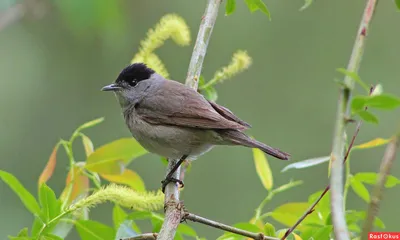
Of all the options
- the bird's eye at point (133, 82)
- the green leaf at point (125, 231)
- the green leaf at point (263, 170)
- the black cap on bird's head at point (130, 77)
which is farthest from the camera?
the bird's eye at point (133, 82)

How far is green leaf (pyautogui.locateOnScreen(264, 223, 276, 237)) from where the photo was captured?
1675 mm

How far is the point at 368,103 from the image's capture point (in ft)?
3.92

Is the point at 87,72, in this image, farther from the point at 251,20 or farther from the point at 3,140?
the point at 251,20

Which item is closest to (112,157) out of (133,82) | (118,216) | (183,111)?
(118,216)

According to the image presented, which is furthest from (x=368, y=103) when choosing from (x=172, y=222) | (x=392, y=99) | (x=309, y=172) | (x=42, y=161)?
(x=42, y=161)

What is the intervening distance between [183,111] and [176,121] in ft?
0.25

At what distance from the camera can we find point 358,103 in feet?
3.93

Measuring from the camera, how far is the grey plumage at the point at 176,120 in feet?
9.38

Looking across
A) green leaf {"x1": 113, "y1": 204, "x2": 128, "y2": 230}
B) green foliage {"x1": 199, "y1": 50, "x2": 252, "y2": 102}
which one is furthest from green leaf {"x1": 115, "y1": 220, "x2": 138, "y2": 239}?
green foliage {"x1": 199, "y1": 50, "x2": 252, "y2": 102}

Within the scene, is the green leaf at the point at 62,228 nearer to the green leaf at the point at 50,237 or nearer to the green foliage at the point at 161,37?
the green leaf at the point at 50,237

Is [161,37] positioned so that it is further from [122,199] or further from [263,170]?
[122,199]

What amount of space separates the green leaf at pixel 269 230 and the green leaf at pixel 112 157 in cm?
47

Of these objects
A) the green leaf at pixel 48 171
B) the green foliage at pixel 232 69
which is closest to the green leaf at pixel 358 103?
the green leaf at pixel 48 171

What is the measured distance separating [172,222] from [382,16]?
21.6ft
